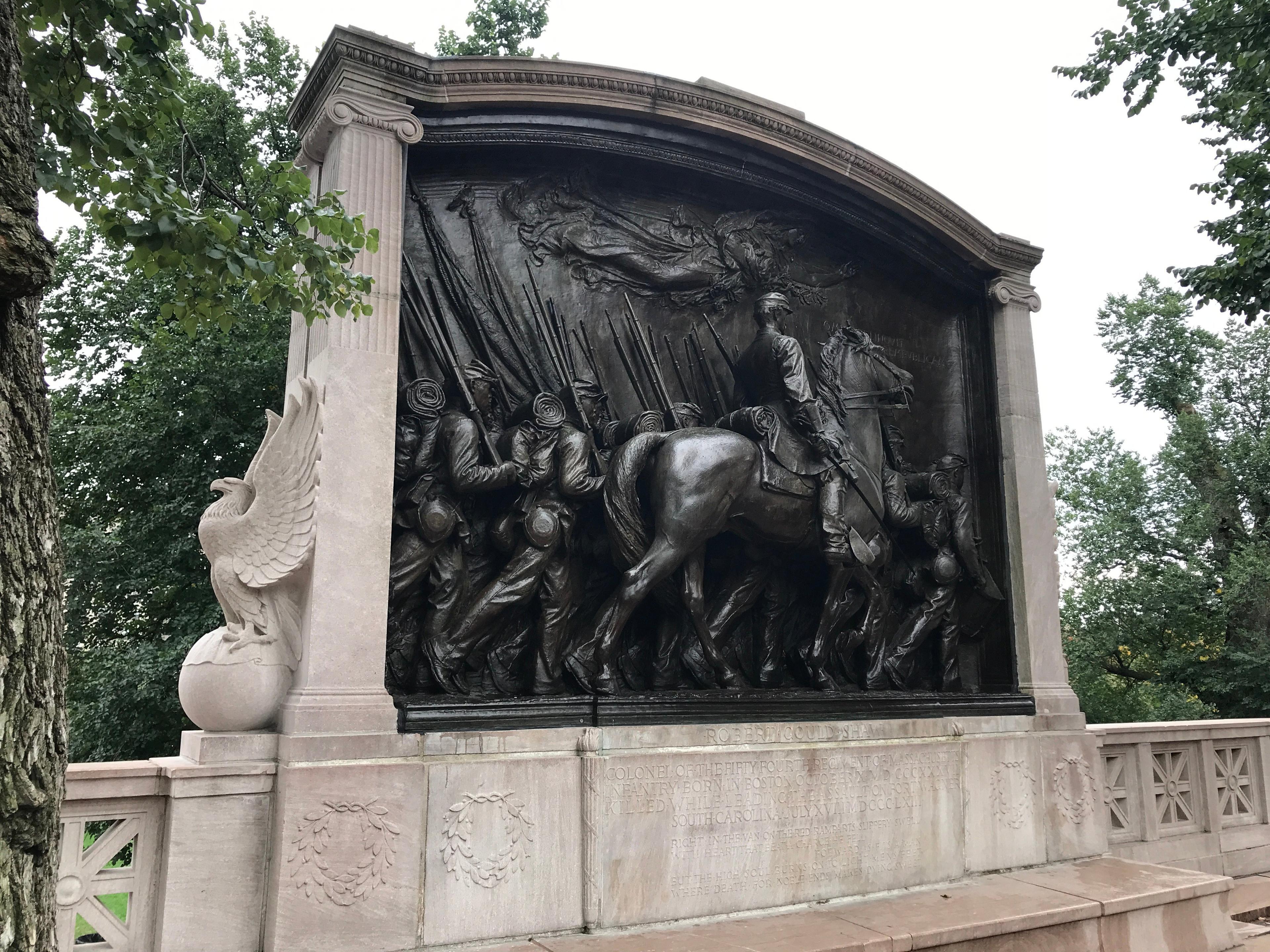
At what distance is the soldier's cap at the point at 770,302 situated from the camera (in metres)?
8.34

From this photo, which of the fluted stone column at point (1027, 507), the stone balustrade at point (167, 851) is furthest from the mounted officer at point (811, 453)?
the stone balustrade at point (167, 851)

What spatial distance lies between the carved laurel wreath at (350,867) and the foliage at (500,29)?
19290 mm

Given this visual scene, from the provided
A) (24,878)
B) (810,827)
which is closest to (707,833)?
(810,827)

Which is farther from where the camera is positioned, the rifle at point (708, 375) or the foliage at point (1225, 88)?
the foliage at point (1225, 88)

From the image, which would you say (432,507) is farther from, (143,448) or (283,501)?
(143,448)

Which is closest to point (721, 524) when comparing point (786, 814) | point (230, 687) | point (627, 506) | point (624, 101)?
point (627, 506)

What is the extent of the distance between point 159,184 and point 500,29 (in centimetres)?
1925

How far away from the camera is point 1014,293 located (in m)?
9.95

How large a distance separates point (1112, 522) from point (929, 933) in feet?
65.4

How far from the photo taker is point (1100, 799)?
8742 millimetres

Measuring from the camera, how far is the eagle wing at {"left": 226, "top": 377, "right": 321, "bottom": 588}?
5.91 m

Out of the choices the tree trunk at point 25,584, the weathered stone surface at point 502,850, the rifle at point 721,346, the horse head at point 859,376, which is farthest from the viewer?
the horse head at point 859,376

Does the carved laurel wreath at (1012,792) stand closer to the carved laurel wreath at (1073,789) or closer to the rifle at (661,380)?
the carved laurel wreath at (1073,789)

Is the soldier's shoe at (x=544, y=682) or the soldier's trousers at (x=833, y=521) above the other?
the soldier's trousers at (x=833, y=521)
